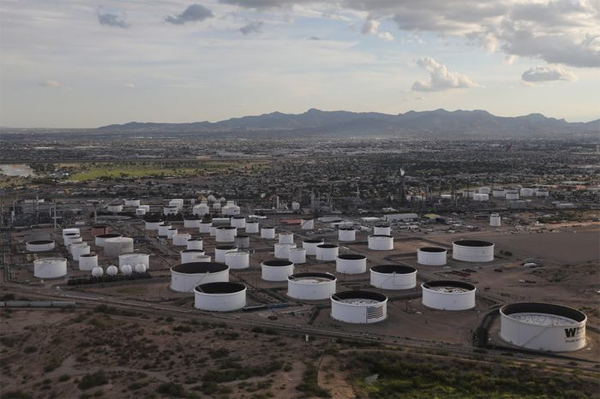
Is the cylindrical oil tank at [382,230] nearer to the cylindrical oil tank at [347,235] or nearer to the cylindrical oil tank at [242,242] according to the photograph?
the cylindrical oil tank at [347,235]

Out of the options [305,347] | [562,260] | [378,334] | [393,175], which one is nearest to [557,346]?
[378,334]

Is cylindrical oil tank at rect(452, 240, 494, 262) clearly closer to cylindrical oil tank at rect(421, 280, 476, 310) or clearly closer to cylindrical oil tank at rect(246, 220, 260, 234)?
cylindrical oil tank at rect(421, 280, 476, 310)

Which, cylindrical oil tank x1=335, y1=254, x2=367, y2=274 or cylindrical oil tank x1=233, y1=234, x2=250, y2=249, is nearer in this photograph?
cylindrical oil tank x1=335, y1=254, x2=367, y2=274

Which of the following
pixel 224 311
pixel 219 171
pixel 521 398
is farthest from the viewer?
pixel 219 171

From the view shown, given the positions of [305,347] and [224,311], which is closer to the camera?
[305,347]

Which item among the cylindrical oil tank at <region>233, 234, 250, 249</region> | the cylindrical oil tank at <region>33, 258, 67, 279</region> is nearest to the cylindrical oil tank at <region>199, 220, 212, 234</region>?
the cylindrical oil tank at <region>233, 234, 250, 249</region>

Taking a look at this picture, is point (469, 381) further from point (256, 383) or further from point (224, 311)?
point (224, 311)

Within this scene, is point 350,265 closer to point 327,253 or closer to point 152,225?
point 327,253
